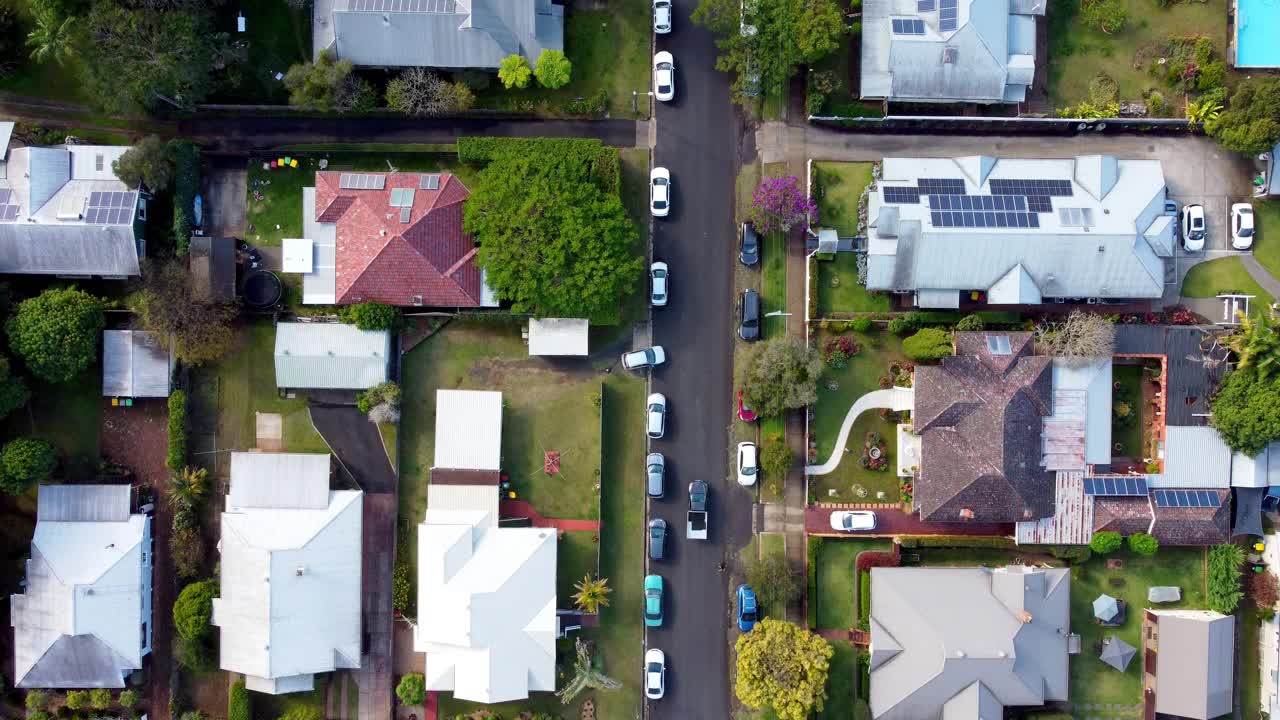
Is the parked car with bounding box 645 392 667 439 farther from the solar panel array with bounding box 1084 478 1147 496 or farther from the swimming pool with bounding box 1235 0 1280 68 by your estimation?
the swimming pool with bounding box 1235 0 1280 68

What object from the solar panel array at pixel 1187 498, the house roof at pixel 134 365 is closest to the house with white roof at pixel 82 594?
the house roof at pixel 134 365

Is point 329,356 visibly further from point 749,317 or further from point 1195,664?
point 1195,664

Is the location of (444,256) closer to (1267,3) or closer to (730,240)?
(730,240)

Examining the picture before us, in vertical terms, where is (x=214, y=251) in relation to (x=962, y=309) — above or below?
above

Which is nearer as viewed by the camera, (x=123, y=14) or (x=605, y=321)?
(x=123, y=14)

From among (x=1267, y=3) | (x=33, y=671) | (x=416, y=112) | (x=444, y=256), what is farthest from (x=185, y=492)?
(x=1267, y=3)

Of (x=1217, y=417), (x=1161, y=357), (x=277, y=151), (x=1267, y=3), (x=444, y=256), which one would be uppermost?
(x=1267, y=3)

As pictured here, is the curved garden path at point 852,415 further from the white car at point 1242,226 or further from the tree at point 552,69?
the tree at point 552,69

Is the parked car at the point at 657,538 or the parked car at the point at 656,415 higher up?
the parked car at the point at 656,415

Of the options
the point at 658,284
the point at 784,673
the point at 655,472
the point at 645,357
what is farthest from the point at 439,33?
the point at 784,673
